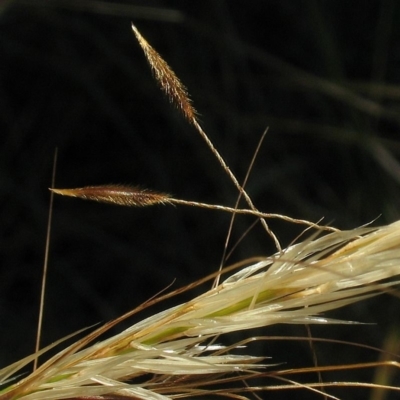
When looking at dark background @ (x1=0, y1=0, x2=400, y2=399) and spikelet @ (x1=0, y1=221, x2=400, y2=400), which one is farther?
dark background @ (x1=0, y1=0, x2=400, y2=399)

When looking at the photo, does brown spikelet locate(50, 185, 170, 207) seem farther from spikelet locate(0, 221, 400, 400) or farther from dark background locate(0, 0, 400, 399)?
dark background locate(0, 0, 400, 399)

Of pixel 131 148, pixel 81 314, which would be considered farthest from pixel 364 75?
pixel 81 314

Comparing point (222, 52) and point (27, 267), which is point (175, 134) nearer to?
point (222, 52)

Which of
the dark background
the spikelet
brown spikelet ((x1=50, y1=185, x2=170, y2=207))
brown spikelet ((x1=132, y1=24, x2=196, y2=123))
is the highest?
brown spikelet ((x1=132, y1=24, x2=196, y2=123))

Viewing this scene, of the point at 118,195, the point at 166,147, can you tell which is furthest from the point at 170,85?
the point at 166,147

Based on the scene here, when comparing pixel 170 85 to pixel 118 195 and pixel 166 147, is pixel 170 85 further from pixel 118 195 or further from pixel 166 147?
pixel 166 147

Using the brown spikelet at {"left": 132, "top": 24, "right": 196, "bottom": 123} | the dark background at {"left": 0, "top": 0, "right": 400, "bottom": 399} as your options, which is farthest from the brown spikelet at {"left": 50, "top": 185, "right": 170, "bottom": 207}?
the dark background at {"left": 0, "top": 0, "right": 400, "bottom": 399}
